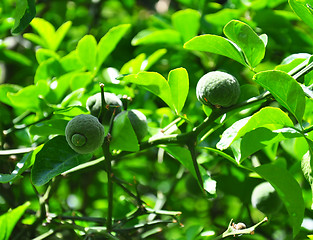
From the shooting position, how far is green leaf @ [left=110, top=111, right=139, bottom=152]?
3.07 ft

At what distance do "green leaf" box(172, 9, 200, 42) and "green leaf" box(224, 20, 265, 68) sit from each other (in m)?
0.62

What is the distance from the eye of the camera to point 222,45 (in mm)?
943

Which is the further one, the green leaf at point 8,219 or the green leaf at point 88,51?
the green leaf at point 88,51

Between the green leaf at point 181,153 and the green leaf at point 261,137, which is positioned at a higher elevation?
the green leaf at point 261,137

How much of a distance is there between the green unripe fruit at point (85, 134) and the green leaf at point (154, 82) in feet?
0.41

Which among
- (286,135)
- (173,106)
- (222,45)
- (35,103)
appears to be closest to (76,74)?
(35,103)

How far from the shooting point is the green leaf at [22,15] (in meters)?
1.02

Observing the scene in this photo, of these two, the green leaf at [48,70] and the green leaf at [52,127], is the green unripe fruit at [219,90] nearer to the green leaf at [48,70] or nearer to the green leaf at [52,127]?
the green leaf at [52,127]

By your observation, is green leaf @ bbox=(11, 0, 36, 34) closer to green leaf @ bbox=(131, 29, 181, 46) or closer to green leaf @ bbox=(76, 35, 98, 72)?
green leaf @ bbox=(76, 35, 98, 72)

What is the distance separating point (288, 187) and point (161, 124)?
1.29ft

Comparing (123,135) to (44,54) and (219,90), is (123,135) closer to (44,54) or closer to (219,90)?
(219,90)

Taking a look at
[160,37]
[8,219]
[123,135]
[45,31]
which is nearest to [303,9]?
[123,135]

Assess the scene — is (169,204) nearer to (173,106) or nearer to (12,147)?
(12,147)

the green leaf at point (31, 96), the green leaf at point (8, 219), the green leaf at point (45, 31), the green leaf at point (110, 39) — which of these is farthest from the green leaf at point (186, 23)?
the green leaf at point (8, 219)
